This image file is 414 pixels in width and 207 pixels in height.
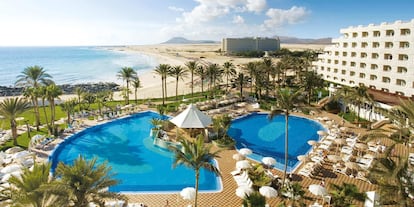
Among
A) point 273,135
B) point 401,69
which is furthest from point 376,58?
point 273,135

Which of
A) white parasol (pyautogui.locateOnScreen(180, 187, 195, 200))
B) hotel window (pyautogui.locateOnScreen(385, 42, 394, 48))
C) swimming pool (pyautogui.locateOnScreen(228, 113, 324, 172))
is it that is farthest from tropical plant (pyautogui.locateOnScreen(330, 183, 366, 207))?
hotel window (pyautogui.locateOnScreen(385, 42, 394, 48))

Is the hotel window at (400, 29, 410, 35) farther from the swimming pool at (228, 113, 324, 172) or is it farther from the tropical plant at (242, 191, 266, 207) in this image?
the tropical plant at (242, 191, 266, 207)

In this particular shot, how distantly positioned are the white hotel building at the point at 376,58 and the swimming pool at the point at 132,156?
33.6 meters

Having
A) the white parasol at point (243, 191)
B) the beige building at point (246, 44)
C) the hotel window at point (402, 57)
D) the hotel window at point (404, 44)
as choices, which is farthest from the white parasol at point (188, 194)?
the beige building at point (246, 44)

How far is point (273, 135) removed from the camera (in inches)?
1159

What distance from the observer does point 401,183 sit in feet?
36.8

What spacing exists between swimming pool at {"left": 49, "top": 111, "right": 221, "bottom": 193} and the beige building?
128180 millimetres

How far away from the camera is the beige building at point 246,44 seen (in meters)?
155

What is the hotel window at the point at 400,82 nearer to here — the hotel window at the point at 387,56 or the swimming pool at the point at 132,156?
the hotel window at the point at 387,56

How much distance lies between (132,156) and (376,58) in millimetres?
39839

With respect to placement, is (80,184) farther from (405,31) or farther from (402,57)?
(405,31)

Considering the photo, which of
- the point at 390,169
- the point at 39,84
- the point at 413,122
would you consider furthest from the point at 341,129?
the point at 39,84

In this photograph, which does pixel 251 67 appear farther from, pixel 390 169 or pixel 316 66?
pixel 390 169

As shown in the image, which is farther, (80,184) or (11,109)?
(11,109)
